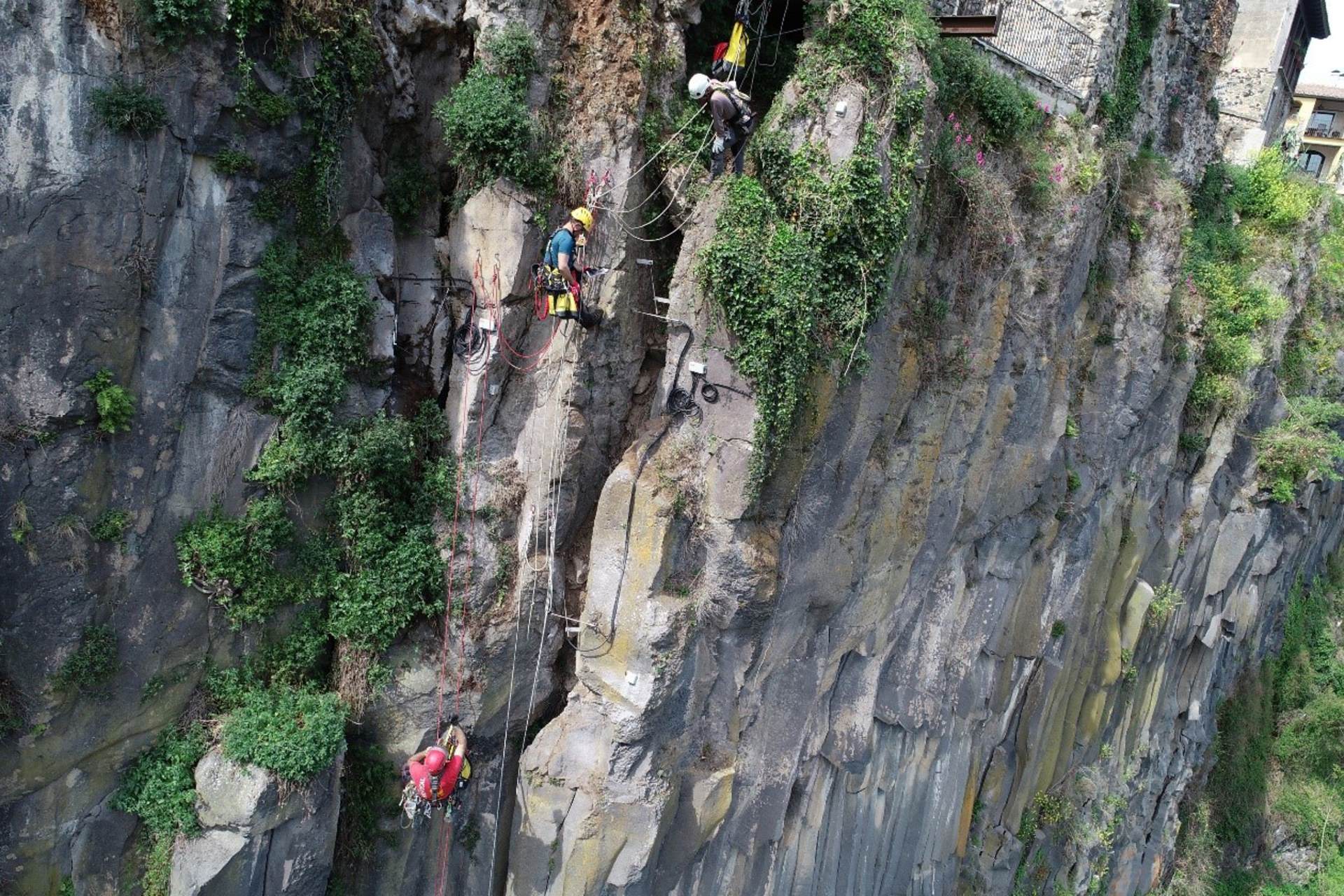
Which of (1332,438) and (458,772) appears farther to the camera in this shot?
(1332,438)

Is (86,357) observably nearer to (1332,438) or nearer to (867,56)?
(867,56)

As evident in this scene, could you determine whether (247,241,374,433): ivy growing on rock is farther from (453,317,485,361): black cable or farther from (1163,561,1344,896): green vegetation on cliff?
(1163,561,1344,896): green vegetation on cliff

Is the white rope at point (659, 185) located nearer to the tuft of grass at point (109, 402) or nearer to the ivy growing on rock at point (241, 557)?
the ivy growing on rock at point (241, 557)

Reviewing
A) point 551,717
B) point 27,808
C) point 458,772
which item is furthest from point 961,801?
point 27,808

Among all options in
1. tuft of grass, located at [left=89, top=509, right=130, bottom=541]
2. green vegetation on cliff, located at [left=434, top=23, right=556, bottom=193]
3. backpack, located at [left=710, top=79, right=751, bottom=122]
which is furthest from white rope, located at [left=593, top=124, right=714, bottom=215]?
tuft of grass, located at [left=89, top=509, right=130, bottom=541]

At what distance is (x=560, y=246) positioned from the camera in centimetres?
889

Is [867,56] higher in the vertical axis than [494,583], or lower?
higher

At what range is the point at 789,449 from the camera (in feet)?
32.3

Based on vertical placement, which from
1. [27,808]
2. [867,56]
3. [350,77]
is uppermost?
[867,56]

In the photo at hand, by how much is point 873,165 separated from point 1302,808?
26.2 metres

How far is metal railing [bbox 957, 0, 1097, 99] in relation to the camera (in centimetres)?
1265

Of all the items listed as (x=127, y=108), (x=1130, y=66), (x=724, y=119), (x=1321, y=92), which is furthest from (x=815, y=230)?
(x=1321, y=92)

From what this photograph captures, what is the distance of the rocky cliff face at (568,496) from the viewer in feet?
27.0

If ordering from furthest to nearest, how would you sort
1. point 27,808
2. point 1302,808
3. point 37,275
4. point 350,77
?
1. point 1302,808
2. point 350,77
3. point 27,808
4. point 37,275
